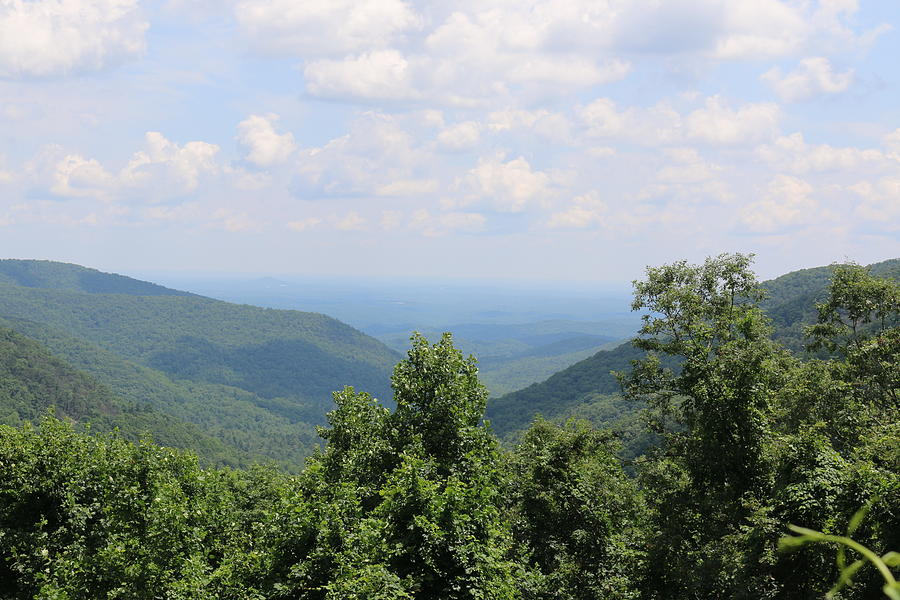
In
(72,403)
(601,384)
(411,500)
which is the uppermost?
(411,500)

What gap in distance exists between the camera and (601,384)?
168 meters

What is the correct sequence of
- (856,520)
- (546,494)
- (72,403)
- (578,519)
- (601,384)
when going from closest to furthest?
(856,520)
(546,494)
(578,519)
(601,384)
(72,403)

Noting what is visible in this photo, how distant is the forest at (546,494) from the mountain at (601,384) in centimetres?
8620

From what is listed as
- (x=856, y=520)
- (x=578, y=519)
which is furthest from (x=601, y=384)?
(x=856, y=520)

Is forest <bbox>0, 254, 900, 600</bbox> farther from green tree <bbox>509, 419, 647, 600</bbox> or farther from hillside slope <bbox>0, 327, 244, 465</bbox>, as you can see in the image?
hillside slope <bbox>0, 327, 244, 465</bbox>

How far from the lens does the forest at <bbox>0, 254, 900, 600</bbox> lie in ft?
46.2

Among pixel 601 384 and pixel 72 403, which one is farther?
pixel 72 403

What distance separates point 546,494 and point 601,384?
5890 inches

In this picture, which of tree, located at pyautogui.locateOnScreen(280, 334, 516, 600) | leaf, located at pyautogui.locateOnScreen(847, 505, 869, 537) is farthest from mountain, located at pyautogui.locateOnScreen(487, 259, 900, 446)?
leaf, located at pyautogui.locateOnScreen(847, 505, 869, 537)

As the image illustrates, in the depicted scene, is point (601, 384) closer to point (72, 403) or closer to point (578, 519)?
point (578, 519)

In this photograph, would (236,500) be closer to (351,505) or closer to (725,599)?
(351,505)

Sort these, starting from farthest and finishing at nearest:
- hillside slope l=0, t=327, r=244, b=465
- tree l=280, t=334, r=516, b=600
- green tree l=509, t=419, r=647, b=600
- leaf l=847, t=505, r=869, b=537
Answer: hillside slope l=0, t=327, r=244, b=465 < green tree l=509, t=419, r=647, b=600 < tree l=280, t=334, r=516, b=600 < leaf l=847, t=505, r=869, b=537

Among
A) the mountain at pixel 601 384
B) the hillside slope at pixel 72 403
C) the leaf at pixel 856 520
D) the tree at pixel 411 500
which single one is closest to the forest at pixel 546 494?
the tree at pixel 411 500

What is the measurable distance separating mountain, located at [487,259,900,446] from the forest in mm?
86197
